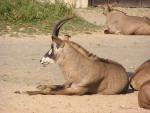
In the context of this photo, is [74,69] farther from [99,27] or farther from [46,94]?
[99,27]

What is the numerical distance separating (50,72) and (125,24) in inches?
261

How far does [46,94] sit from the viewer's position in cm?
962

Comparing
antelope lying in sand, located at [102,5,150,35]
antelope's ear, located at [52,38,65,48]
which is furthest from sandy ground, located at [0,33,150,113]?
antelope's ear, located at [52,38,65,48]

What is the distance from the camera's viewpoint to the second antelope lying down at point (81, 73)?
9617 mm

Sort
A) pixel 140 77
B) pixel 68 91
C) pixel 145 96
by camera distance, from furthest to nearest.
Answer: pixel 140 77, pixel 68 91, pixel 145 96

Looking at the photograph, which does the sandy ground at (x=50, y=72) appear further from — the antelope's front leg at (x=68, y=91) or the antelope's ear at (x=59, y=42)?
the antelope's ear at (x=59, y=42)

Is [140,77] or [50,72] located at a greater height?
[140,77]

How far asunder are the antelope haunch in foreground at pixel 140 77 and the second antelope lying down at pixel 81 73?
205 millimetres

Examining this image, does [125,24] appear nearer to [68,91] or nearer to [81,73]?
[81,73]

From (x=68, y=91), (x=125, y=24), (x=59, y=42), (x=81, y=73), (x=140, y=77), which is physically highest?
(x=59, y=42)

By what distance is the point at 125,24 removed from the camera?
1781 centimetres

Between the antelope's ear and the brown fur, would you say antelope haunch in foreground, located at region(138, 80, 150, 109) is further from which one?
the brown fur

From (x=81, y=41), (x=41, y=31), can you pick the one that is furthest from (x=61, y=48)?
(x=41, y=31)

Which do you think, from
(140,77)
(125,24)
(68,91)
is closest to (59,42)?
(68,91)
